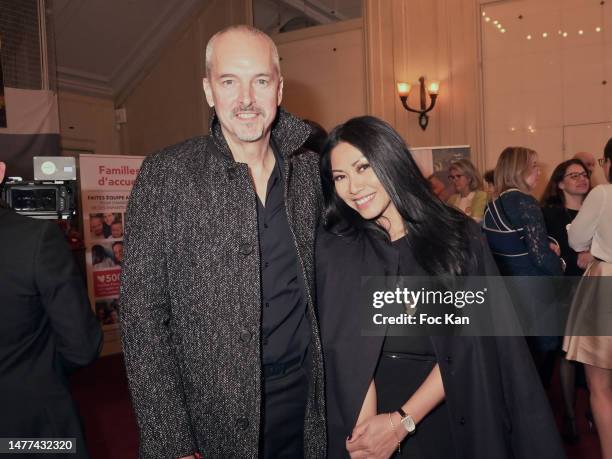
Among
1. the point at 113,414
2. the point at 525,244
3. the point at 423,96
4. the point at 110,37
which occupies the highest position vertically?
the point at 110,37

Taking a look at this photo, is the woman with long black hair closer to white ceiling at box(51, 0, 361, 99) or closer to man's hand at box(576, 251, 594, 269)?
man's hand at box(576, 251, 594, 269)

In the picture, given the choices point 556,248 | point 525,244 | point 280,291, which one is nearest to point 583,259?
point 556,248

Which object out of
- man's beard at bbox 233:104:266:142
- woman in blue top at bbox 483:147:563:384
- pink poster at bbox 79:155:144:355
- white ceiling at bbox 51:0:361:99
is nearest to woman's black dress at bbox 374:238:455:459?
man's beard at bbox 233:104:266:142

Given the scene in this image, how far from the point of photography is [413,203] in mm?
1690

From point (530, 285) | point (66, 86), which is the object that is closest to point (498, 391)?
point (530, 285)

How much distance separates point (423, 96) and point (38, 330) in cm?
543

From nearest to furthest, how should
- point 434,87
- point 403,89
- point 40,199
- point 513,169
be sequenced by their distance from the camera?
point 40,199 < point 513,169 < point 434,87 < point 403,89

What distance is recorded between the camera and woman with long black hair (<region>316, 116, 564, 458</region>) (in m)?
1.56

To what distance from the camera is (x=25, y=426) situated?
168 centimetres

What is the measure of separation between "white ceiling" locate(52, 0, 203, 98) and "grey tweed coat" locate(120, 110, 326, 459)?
6477mm

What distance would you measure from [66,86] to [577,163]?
6631mm

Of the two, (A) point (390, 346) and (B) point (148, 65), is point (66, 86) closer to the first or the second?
(B) point (148, 65)

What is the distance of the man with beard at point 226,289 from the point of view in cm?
144

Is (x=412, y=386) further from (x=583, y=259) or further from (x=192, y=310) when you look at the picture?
(x=583, y=259)
